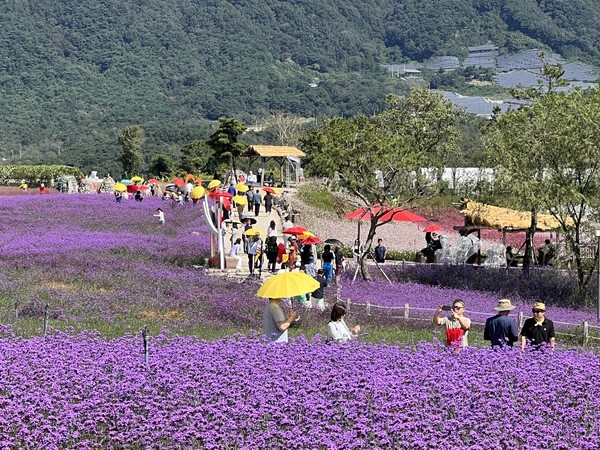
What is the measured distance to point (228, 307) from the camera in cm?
2170

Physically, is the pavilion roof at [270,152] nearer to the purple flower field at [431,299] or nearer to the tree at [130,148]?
the purple flower field at [431,299]

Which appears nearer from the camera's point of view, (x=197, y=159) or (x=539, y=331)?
(x=539, y=331)

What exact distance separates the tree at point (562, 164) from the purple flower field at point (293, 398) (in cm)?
1602

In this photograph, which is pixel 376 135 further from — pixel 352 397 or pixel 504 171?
pixel 352 397

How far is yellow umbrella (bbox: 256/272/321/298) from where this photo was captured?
52.7ft

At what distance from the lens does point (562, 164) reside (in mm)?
29359

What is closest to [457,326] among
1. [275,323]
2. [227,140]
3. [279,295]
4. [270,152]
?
[275,323]

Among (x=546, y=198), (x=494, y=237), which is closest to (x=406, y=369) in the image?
(x=546, y=198)

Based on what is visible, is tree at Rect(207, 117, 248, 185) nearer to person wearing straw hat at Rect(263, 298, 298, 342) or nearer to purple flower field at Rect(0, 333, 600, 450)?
person wearing straw hat at Rect(263, 298, 298, 342)

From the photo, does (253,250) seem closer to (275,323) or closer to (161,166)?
(275,323)

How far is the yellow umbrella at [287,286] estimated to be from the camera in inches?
632

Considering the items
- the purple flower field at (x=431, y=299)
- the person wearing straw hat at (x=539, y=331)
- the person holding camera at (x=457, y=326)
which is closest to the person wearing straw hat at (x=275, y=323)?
the person holding camera at (x=457, y=326)

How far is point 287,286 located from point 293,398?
570cm

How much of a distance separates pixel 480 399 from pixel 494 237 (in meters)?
43.1
